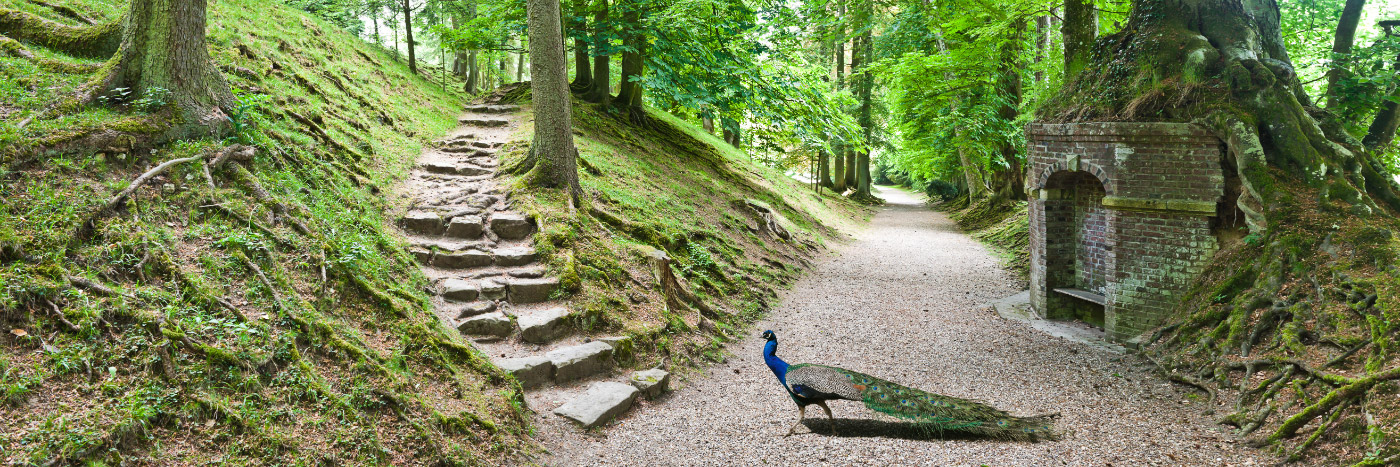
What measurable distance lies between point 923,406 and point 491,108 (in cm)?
1304

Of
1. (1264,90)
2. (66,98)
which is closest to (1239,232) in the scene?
(1264,90)

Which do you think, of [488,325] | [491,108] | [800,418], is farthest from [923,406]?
[491,108]

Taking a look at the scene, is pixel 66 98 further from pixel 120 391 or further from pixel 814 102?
pixel 814 102

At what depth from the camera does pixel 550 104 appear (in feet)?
30.2

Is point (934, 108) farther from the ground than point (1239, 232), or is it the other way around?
point (934, 108)

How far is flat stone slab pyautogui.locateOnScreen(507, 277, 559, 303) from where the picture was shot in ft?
23.5

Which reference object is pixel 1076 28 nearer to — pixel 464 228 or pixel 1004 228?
pixel 1004 228

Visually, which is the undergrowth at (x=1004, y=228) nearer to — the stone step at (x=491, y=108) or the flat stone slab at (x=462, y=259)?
the flat stone slab at (x=462, y=259)

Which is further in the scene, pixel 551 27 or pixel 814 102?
pixel 814 102

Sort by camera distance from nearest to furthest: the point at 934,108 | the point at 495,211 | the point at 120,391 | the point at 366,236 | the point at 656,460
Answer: the point at 120,391 < the point at 656,460 < the point at 366,236 < the point at 495,211 < the point at 934,108

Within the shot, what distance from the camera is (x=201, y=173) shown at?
5656 mm

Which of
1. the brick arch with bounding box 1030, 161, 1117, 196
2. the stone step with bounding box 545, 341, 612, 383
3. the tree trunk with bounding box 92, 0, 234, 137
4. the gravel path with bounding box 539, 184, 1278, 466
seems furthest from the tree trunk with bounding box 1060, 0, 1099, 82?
the tree trunk with bounding box 92, 0, 234, 137

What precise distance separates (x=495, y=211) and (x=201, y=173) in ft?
11.4

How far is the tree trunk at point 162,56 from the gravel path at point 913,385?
458 centimetres
